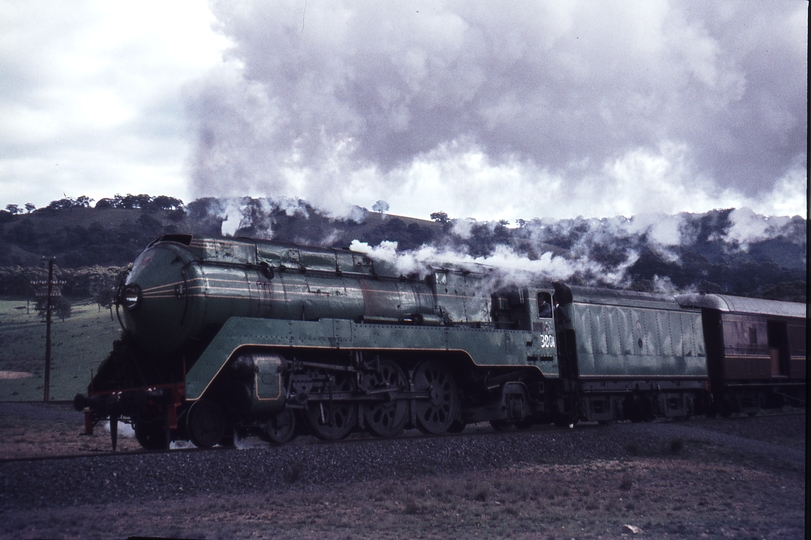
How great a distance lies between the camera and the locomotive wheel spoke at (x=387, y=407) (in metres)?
13.7

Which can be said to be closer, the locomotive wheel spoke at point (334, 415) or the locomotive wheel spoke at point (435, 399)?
the locomotive wheel spoke at point (334, 415)

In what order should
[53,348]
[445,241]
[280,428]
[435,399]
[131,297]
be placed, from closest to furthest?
[131,297] < [280,428] < [435,399] < [53,348] < [445,241]

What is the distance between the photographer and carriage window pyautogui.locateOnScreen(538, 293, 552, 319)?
17031mm

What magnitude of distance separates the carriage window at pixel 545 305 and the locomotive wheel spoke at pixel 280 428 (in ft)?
23.2

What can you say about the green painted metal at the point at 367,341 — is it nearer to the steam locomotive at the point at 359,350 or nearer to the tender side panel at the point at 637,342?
the steam locomotive at the point at 359,350

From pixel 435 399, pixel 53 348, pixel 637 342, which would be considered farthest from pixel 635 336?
pixel 53 348

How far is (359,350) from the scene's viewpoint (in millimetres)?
13297

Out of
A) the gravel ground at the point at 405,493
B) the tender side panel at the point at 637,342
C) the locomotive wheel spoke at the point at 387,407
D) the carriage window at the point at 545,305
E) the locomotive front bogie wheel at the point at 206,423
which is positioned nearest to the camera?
the gravel ground at the point at 405,493

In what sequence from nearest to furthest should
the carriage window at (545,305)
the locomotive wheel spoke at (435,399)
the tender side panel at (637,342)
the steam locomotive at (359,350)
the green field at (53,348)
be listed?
the steam locomotive at (359,350) → the locomotive wheel spoke at (435,399) → the carriage window at (545,305) → the tender side panel at (637,342) → the green field at (53,348)

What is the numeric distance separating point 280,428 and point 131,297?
3.47 m

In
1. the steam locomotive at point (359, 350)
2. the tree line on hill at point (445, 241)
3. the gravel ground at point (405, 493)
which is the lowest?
the gravel ground at point (405, 493)

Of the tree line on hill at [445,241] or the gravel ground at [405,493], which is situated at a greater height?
the tree line on hill at [445,241]

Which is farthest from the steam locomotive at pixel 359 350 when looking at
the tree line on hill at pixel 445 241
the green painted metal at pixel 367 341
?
the tree line on hill at pixel 445 241

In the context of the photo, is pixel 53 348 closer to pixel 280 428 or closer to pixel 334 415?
pixel 334 415
